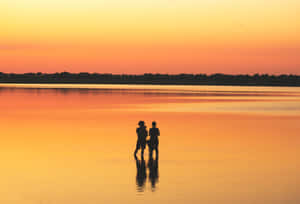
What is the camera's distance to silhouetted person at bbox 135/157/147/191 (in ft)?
43.0

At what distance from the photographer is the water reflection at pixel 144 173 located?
1310 centimetres

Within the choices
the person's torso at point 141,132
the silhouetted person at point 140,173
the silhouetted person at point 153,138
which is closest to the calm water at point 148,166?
the silhouetted person at point 140,173

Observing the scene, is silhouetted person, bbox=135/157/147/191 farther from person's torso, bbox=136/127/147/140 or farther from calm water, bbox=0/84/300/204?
person's torso, bbox=136/127/147/140

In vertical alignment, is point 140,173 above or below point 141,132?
below

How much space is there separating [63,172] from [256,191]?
5.04 m

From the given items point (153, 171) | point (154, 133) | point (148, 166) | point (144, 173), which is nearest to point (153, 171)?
point (153, 171)

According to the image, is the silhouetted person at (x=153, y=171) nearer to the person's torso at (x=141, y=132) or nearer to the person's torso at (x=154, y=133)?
the person's torso at (x=154, y=133)

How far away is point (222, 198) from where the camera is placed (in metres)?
11.8

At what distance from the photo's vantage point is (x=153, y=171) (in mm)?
15141

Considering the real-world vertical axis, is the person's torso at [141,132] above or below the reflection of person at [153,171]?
above

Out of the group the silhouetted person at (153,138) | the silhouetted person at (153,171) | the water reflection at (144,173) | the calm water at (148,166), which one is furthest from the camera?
the silhouetted person at (153,138)

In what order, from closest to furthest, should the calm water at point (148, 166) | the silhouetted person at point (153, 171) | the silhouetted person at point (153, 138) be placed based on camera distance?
1. the calm water at point (148, 166)
2. the silhouetted person at point (153, 171)
3. the silhouetted person at point (153, 138)

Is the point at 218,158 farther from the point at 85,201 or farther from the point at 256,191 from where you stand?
the point at 85,201

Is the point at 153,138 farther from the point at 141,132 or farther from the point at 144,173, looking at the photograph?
the point at 144,173
